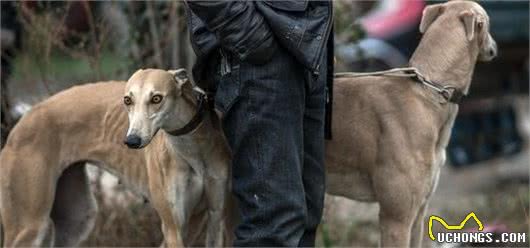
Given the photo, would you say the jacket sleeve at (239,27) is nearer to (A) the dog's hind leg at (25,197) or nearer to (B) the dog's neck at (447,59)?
(B) the dog's neck at (447,59)

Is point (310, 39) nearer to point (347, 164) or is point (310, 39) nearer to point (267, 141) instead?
point (267, 141)

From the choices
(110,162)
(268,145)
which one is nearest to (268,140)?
(268,145)

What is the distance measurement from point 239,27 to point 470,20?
4.85 feet

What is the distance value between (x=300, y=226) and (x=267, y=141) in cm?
43

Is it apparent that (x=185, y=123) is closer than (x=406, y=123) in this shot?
Yes

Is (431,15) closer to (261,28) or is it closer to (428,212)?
(261,28)

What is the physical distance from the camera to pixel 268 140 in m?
4.90

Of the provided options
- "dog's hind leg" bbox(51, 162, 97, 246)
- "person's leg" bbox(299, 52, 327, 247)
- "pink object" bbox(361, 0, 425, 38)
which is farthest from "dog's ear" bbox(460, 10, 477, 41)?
"pink object" bbox(361, 0, 425, 38)

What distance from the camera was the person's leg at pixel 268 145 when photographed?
4.85 meters

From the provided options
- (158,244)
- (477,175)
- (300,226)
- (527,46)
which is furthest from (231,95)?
(527,46)

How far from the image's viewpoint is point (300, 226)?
504cm

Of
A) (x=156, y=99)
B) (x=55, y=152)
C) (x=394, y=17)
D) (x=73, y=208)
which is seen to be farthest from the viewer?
(x=394, y=17)

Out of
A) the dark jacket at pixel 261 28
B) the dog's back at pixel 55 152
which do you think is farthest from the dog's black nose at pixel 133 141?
the dog's back at pixel 55 152

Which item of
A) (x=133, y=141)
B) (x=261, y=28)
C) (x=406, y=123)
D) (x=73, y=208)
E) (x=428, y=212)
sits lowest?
(x=428, y=212)
